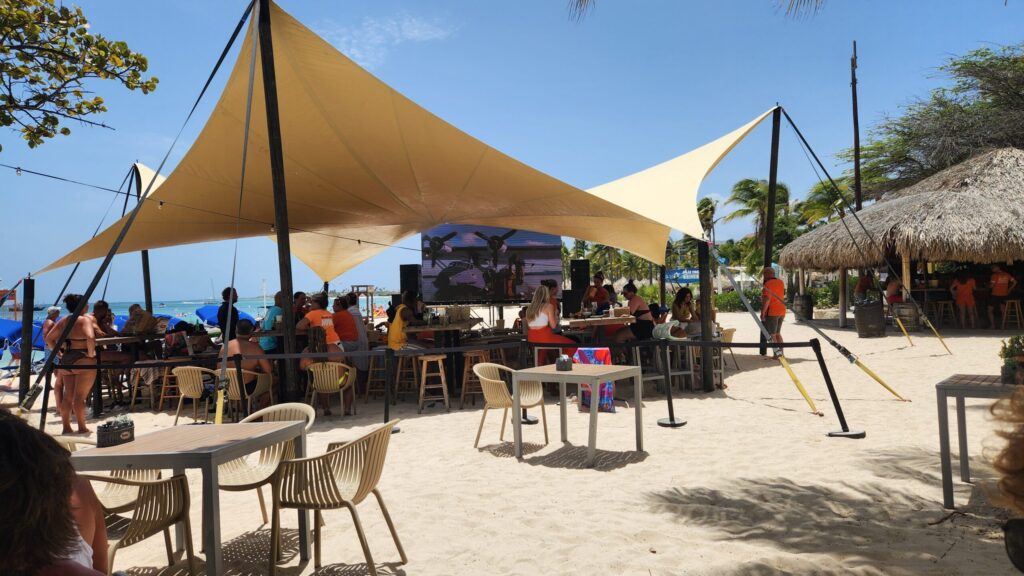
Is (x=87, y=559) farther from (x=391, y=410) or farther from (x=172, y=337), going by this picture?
(x=172, y=337)

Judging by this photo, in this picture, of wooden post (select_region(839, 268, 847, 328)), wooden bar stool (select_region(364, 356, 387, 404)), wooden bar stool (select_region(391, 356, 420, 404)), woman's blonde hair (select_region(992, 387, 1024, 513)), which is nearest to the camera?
woman's blonde hair (select_region(992, 387, 1024, 513))

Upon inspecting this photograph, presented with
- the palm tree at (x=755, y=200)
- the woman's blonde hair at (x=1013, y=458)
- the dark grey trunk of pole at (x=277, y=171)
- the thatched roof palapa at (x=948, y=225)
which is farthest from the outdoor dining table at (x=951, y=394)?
the palm tree at (x=755, y=200)

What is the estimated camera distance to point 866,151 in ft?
85.9

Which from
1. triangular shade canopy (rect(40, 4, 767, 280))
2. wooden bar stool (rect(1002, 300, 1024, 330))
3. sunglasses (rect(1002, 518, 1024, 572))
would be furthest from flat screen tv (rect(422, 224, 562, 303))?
sunglasses (rect(1002, 518, 1024, 572))

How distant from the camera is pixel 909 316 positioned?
12203 mm

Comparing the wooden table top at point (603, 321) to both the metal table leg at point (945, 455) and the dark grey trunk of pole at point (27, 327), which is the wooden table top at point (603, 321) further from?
the dark grey trunk of pole at point (27, 327)

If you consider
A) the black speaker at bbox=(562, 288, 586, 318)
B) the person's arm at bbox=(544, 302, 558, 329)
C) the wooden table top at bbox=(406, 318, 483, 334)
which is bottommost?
the wooden table top at bbox=(406, 318, 483, 334)

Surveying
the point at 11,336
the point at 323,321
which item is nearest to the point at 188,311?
the point at 11,336

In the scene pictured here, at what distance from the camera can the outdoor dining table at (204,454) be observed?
2.29 metres

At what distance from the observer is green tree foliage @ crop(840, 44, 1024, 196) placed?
20.9m

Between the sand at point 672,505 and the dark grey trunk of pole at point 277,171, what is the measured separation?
855 millimetres

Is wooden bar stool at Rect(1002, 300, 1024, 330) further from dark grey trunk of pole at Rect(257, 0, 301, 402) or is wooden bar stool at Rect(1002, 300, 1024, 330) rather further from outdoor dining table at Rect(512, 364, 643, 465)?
dark grey trunk of pole at Rect(257, 0, 301, 402)

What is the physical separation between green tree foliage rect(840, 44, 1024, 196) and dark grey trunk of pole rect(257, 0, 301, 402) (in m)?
22.8

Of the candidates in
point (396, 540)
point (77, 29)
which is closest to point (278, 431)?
point (396, 540)
